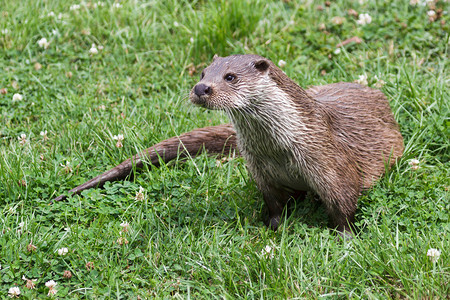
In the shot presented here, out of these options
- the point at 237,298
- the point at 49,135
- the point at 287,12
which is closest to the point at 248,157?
the point at 237,298

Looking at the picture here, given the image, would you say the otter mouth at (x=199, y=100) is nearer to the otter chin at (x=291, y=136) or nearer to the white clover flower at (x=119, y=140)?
the otter chin at (x=291, y=136)

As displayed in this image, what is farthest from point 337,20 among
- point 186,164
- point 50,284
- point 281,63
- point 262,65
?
point 50,284

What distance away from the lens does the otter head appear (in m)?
3.09

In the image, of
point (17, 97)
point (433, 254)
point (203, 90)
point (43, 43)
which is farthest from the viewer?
point (43, 43)

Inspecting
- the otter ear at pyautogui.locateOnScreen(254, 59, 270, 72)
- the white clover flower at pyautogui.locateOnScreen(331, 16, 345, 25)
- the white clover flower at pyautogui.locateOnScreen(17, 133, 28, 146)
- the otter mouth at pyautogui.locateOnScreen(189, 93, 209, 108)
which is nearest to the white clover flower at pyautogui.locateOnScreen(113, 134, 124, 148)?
the white clover flower at pyautogui.locateOnScreen(17, 133, 28, 146)

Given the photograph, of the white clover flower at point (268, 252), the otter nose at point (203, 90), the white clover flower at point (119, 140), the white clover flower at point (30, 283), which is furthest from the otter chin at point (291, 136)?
the white clover flower at point (30, 283)

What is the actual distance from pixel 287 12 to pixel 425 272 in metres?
3.26

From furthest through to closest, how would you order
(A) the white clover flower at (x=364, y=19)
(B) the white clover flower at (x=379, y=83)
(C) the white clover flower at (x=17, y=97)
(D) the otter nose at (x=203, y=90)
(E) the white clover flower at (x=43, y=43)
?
1. (A) the white clover flower at (x=364, y=19)
2. (E) the white clover flower at (x=43, y=43)
3. (C) the white clover flower at (x=17, y=97)
4. (B) the white clover flower at (x=379, y=83)
5. (D) the otter nose at (x=203, y=90)

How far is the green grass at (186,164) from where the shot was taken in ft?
9.78

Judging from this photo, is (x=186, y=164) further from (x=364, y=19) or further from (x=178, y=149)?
(x=364, y=19)

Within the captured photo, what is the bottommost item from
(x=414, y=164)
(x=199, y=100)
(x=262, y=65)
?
(x=414, y=164)

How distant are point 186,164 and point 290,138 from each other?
91 centimetres

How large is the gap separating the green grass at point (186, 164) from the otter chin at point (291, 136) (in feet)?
0.47

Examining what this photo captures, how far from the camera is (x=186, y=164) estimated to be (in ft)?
13.0
